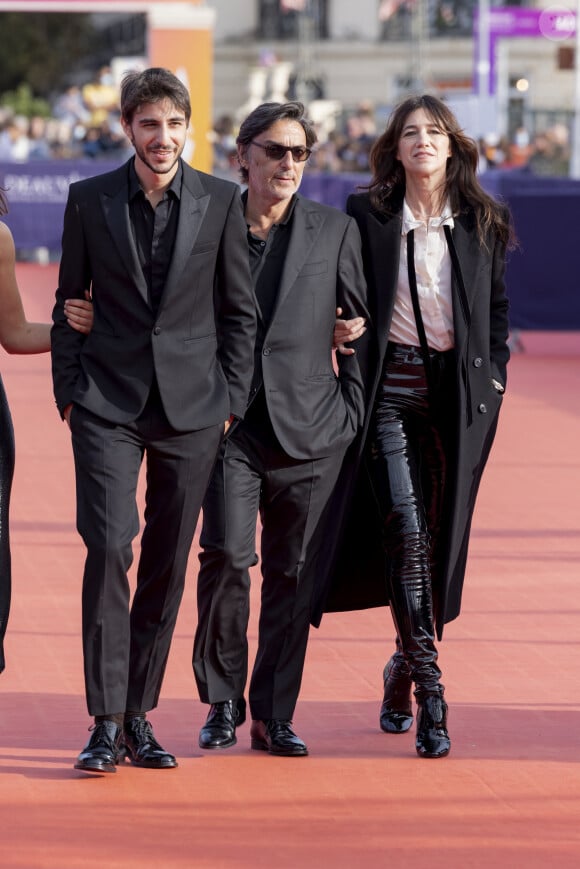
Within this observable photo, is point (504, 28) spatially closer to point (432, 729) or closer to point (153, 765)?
point (432, 729)

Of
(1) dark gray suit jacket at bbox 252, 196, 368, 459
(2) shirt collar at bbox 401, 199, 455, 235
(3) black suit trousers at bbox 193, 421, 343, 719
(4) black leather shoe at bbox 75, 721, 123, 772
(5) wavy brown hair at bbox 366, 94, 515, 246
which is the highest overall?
(5) wavy brown hair at bbox 366, 94, 515, 246

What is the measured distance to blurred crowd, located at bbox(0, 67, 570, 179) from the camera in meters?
30.4

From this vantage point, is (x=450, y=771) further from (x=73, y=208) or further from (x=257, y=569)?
(x=257, y=569)

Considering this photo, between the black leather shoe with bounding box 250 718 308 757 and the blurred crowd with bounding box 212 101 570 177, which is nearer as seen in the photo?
the black leather shoe with bounding box 250 718 308 757

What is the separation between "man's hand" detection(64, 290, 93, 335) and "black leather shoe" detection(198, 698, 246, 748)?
4.19ft

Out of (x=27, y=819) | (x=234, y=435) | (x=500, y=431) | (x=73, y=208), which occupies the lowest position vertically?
(x=500, y=431)

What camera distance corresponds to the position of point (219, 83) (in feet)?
221

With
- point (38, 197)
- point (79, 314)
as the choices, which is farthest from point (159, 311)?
point (38, 197)

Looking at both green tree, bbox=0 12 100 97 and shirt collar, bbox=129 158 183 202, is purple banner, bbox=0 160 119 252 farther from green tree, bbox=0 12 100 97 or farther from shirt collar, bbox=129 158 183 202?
green tree, bbox=0 12 100 97

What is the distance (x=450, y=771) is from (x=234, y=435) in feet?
3.99

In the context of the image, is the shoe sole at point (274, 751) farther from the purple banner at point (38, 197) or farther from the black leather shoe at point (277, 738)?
the purple banner at point (38, 197)

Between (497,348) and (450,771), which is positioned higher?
(497,348)

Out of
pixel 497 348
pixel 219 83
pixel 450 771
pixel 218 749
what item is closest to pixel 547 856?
pixel 450 771

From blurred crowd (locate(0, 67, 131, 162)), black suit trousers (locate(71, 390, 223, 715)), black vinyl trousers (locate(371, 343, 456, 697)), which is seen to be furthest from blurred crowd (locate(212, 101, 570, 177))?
black suit trousers (locate(71, 390, 223, 715))
